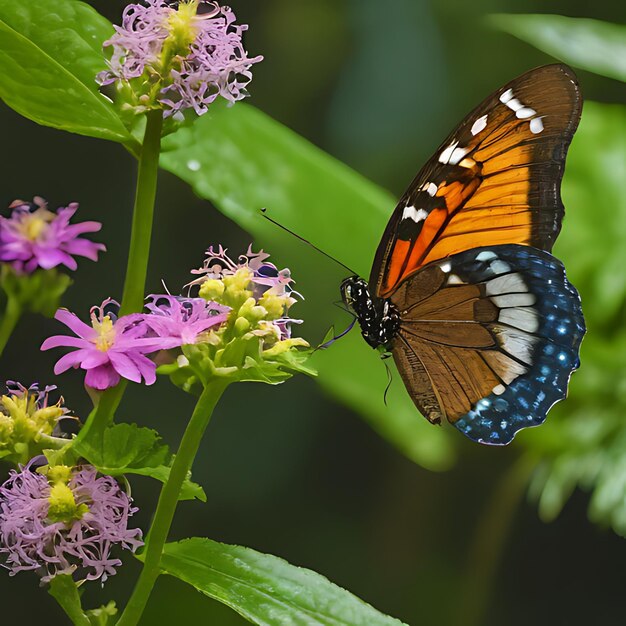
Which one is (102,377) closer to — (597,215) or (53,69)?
(53,69)

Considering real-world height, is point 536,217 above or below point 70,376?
above

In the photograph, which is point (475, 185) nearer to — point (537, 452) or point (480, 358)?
point (480, 358)

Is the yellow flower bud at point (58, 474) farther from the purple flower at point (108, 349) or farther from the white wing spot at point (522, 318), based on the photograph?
the white wing spot at point (522, 318)

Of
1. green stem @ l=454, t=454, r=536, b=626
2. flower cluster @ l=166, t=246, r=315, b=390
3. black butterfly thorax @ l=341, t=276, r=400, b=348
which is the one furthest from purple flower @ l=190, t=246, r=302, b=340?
green stem @ l=454, t=454, r=536, b=626

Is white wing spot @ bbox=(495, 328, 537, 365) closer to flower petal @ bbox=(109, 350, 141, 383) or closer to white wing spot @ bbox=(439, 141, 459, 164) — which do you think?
white wing spot @ bbox=(439, 141, 459, 164)

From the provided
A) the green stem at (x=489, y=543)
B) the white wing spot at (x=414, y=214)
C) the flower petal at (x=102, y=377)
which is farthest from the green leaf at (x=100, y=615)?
the green stem at (x=489, y=543)

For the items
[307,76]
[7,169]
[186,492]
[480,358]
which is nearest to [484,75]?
[307,76]
